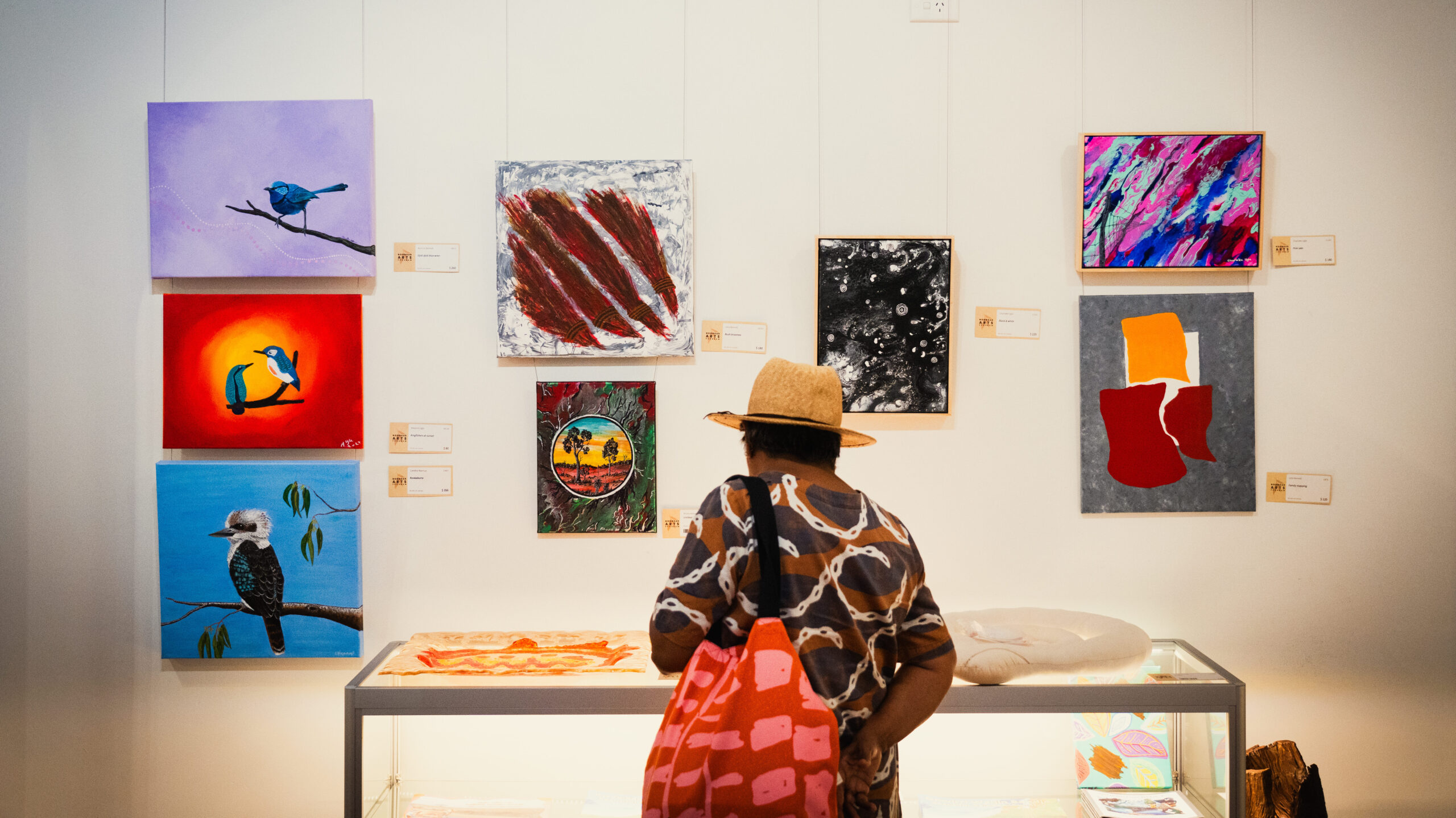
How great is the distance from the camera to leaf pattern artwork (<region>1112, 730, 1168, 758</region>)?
224 centimetres

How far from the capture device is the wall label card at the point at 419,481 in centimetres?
244

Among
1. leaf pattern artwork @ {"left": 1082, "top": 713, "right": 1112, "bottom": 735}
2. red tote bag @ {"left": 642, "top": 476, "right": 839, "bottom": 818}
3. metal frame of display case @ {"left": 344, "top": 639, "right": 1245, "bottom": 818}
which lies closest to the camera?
red tote bag @ {"left": 642, "top": 476, "right": 839, "bottom": 818}

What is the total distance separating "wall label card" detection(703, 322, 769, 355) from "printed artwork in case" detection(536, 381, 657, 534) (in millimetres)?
219

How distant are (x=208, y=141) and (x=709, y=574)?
2.17m

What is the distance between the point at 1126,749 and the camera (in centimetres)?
226

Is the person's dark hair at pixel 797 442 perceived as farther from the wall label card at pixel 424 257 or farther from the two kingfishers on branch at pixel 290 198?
the two kingfishers on branch at pixel 290 198

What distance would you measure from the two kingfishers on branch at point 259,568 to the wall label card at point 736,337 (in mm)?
1434

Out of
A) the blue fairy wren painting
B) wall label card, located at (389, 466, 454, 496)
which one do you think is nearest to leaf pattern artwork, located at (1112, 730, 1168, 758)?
wall label card, located at (389, 466, 454, 496)

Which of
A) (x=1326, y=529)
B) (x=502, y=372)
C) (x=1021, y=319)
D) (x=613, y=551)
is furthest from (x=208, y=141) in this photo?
(x=1326, y=529)

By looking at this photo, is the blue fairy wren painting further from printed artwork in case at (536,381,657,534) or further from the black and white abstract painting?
the black and white abstract painting

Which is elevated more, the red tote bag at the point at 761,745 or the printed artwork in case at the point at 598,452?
the printed artwork in case at the point at 598,452

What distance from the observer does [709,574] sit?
1249 millimetres

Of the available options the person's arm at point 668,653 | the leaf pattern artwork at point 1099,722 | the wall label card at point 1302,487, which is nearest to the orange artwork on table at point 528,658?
the person's arm at point 668,653

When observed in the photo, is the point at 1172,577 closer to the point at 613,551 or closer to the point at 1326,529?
the point at 1326,529
